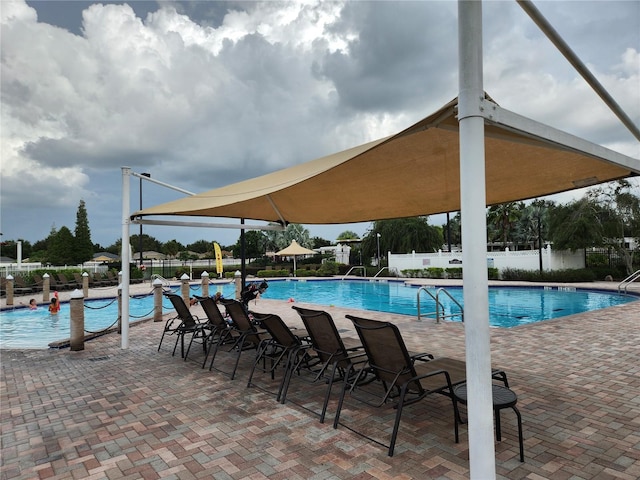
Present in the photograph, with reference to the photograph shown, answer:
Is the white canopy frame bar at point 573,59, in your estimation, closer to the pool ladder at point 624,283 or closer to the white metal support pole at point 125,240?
the white metal support pole at point 125,240

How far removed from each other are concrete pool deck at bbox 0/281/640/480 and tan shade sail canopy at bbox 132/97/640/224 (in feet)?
7.09

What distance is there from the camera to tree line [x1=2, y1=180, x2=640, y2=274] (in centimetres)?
1938

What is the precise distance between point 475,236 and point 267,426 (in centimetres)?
255

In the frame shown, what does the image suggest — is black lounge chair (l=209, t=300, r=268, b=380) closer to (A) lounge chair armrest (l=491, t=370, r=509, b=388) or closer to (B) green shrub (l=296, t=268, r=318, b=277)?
(A) lounge chair armrest (l=491, t=370, r=509, b=388)

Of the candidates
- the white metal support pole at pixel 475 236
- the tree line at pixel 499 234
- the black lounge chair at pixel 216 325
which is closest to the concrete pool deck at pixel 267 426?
the black lounge chair at pixel 216 325

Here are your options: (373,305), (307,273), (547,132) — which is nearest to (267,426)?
(547,132)

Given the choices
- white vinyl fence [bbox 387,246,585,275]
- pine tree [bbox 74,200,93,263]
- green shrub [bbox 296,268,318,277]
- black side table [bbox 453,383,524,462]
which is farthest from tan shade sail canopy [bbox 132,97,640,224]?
pine tree [bbox 74,200,93,263]

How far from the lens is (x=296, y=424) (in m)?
3.41

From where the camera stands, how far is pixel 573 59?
7.48ft

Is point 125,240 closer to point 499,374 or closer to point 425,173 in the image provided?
point 425,173

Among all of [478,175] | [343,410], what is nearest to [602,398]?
[343,410]

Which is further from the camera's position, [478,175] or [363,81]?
[363,81]

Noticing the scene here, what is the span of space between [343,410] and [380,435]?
0.62 meters

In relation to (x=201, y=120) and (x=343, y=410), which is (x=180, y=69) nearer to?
(x=201, y=120)
